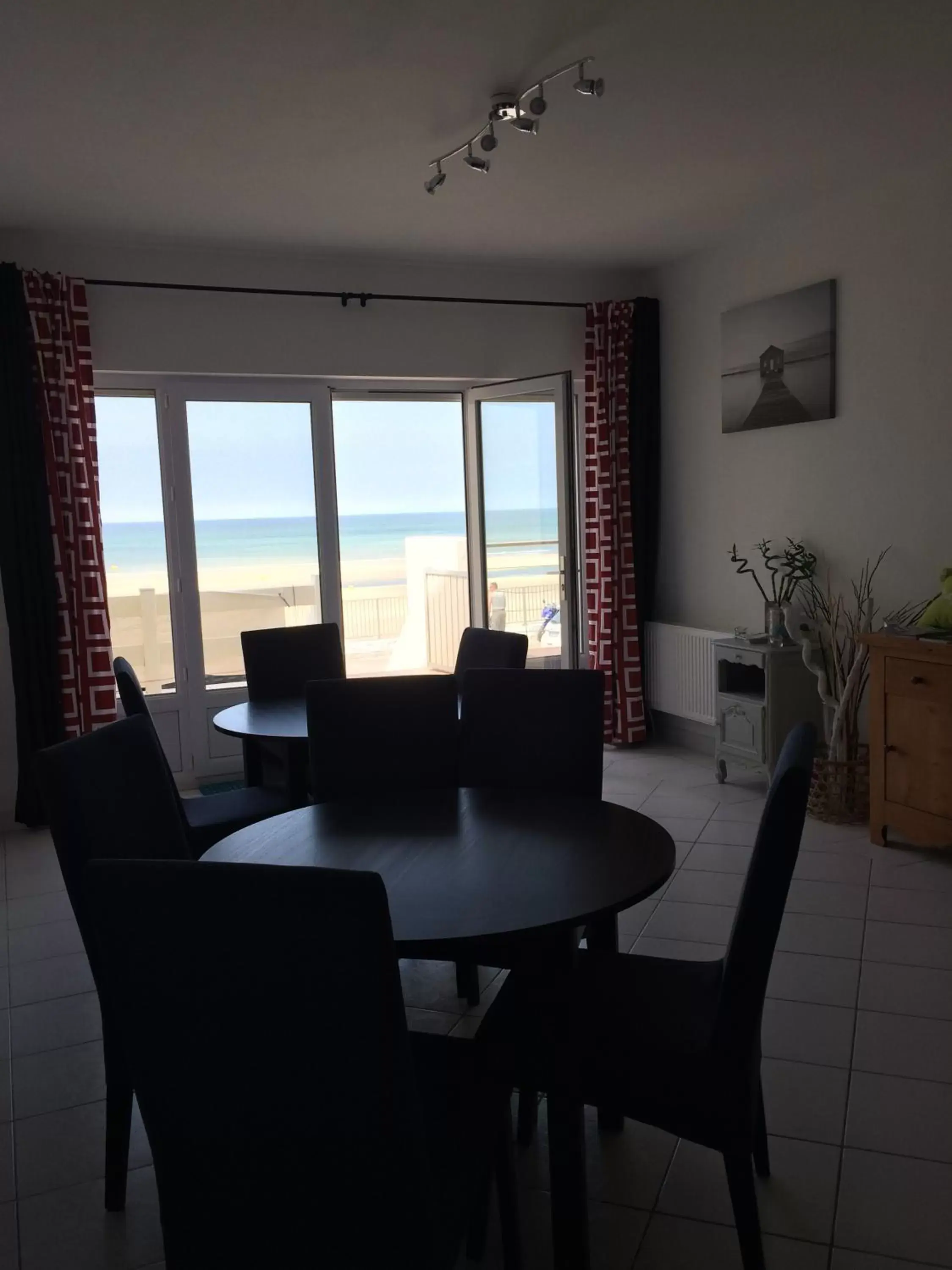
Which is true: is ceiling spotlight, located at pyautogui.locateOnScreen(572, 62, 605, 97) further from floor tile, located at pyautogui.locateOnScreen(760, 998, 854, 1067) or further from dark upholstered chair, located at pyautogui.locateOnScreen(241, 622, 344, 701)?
A: floor tile, located at pyautogui.locateOnScreen(760, 998, 854, 1067)

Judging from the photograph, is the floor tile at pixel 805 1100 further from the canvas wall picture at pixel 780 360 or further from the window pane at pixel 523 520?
the window pane at pixel 523 520

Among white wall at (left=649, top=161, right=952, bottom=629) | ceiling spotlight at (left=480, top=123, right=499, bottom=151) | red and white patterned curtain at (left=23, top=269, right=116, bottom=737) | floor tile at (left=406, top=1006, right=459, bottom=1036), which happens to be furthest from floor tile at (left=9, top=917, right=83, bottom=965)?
white wall at (left=649, top=161, right=952, bottom=629)

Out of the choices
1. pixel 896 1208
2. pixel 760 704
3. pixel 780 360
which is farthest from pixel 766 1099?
pixel 780 360

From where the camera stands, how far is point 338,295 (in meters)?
5.23

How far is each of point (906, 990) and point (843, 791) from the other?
1604mm

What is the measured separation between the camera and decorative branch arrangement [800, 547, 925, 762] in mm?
4273

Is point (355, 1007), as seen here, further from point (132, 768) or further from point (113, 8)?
point (113, 8)

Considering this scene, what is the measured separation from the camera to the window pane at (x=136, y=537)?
16.9 ft

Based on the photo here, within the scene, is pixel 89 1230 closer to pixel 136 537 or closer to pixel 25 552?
pixel 25 552

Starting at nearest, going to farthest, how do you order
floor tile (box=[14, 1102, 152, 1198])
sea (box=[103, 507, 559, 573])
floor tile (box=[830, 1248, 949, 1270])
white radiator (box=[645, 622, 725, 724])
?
floor tile (box=[830, 1248, 949, 1270]) → floor tile (box=[14, 1102, 152, 1198]) → sea (box=[103, 507, 559, 573]) → white radiator (box=[645, 622, 725, 724])

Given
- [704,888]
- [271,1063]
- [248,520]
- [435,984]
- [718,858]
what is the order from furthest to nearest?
[248,520], [718,858], [704,888], [435,984], [271,1063]

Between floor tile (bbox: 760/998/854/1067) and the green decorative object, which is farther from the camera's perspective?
the green decorative object

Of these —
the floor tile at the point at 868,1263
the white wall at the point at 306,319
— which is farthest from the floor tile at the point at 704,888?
the white wall at the point at 306,319

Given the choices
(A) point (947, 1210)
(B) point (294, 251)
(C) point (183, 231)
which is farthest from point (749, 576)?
(A) point (947, 1210)
